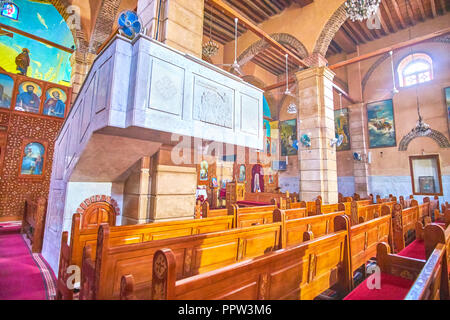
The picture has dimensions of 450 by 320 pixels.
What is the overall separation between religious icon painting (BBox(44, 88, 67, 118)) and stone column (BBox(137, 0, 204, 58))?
22.1 ft

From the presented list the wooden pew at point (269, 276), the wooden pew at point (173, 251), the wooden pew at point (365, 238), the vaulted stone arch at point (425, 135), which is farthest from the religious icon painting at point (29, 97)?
the vaulted stone arch at point (425, 135)

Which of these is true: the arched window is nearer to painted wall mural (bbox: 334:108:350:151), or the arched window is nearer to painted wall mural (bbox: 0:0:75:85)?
painted wall mural (bbox: 334:108:350:151)

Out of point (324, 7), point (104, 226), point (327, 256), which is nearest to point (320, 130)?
point (324, 7)

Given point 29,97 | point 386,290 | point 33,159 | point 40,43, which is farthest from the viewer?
point 40,43

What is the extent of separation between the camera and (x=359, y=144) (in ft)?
36.3

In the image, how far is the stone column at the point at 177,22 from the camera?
3.47 metres

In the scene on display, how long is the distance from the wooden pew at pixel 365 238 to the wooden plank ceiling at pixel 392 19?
8.96 meters

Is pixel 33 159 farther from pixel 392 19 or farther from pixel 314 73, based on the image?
pixel 392 19

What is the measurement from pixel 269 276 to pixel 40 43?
1176 centimetres

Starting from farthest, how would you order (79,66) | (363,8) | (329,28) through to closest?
(79,66)
(329,28)
(363,8)

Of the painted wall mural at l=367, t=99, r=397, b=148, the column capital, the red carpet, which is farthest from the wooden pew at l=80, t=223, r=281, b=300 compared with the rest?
the painted wall mural at l=367, t=99, r=397, b=148

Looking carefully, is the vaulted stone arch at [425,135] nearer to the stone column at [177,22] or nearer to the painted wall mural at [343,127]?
the painted wall mural at [343,127]

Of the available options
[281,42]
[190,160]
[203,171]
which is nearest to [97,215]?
[190,160]
